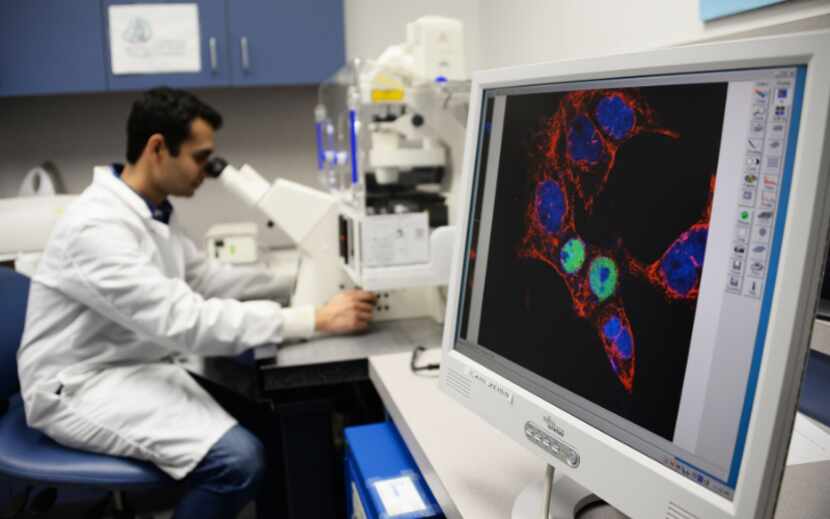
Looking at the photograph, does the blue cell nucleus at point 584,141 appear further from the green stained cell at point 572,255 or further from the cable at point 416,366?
the cable at point 416,366

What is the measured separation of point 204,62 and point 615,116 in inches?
86.4

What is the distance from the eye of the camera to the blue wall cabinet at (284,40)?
2.51m

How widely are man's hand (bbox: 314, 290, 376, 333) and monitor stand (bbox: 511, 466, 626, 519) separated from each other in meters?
0.85

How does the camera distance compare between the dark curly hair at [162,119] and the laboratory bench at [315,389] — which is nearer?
the laboratory bench at [315,389]

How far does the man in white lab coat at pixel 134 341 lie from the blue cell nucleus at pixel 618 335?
1028 mm

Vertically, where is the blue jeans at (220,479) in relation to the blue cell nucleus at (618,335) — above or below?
below

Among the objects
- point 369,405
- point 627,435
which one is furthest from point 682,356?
point 369,405

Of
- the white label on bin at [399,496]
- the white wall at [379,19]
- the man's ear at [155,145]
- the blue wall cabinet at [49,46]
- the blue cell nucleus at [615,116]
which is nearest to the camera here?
the blue cell nucleus at [615,116]

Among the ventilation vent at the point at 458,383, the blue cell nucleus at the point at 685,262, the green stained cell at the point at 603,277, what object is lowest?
the ventilation vent at the point at 458,383

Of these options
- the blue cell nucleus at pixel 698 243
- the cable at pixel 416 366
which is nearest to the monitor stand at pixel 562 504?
the blue cell nucleus at pixel 698 243

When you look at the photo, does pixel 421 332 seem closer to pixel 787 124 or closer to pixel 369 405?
pixel 369 405

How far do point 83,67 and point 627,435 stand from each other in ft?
8.14

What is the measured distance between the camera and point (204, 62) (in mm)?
2500

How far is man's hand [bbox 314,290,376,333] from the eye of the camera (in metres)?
1.60
